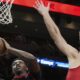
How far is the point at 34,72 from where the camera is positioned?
222 centimetres

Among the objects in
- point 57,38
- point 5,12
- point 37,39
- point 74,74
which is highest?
point 57,38

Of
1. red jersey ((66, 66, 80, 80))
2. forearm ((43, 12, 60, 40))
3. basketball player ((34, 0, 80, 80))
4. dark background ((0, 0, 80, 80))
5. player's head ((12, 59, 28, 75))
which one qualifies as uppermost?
forearm ((43, 12, 60, 40))

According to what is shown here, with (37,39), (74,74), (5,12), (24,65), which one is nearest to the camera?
(74,74)

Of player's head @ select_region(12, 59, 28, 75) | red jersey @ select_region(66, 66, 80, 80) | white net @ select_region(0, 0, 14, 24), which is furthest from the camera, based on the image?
white net @ select_region(0, 0, 14, 24)

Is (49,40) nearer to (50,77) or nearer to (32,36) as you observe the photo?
(32,36)

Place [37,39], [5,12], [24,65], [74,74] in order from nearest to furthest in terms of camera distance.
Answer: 1. [74,74]
2. [24,65]
3. [5,12]
4. [37,39]

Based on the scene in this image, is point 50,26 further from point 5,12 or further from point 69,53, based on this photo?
point 5,12

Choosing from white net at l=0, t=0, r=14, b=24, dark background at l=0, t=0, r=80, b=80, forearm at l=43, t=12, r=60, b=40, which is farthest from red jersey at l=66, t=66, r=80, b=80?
dark background at l=0, t=0, r=80, b=80

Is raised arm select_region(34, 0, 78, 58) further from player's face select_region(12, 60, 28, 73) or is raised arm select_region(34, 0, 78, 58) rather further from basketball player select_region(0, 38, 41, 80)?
player's face select_region(12, 60, 28, 73)

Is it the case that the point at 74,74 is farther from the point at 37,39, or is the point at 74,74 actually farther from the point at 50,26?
the point at 37,39

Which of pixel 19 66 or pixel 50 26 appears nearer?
pixel 50 26

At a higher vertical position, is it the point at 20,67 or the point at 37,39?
the point at 20,67

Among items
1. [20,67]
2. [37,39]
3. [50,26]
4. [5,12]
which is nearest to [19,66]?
[20,67]

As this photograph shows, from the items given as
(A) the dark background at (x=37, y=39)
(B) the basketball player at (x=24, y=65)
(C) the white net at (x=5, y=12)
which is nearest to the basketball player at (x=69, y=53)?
(B) the basketball player at (x=24, y=65)
